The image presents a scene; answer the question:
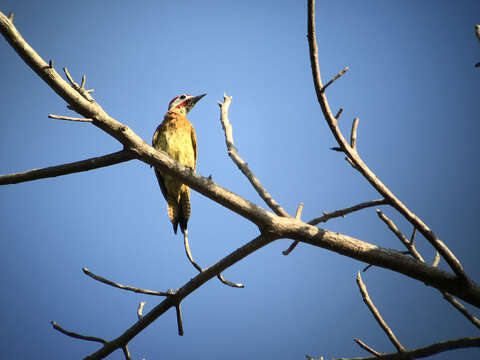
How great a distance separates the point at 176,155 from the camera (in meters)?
4.47

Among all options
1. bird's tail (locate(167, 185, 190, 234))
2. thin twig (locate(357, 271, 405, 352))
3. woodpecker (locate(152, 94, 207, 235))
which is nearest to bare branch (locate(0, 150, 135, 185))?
thin twig (locate(357, 271, 405, 352))

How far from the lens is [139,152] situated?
217 cm

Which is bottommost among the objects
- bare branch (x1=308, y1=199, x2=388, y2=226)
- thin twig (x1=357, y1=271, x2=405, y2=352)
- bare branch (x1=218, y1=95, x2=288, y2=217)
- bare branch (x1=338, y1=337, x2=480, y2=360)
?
bare branch (x1=338, y1=337, x2=480, y2=360)

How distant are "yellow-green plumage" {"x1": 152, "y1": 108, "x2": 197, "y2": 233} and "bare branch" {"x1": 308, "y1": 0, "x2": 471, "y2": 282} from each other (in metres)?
2.78

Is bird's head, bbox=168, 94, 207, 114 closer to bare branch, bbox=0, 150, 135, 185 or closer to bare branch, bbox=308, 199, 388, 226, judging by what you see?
bare branch, bbox=0, 150, 135, 185

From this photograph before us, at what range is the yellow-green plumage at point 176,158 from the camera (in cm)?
451

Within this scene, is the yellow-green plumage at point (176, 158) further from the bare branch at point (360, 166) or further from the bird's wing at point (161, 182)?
the bare branch at point (360, 166)

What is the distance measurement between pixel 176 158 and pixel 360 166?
2.86 meters

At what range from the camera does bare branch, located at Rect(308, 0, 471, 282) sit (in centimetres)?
183

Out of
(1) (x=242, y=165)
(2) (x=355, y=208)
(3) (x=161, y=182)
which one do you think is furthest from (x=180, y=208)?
(2) (x=355, y=208)

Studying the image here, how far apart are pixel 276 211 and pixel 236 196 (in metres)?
0.32

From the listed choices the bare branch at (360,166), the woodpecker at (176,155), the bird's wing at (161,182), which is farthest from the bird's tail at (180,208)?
the bare branch at (360,166)

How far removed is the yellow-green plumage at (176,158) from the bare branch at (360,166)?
2783mm

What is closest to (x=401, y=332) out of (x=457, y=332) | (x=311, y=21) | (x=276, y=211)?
(x=457, y=332)
